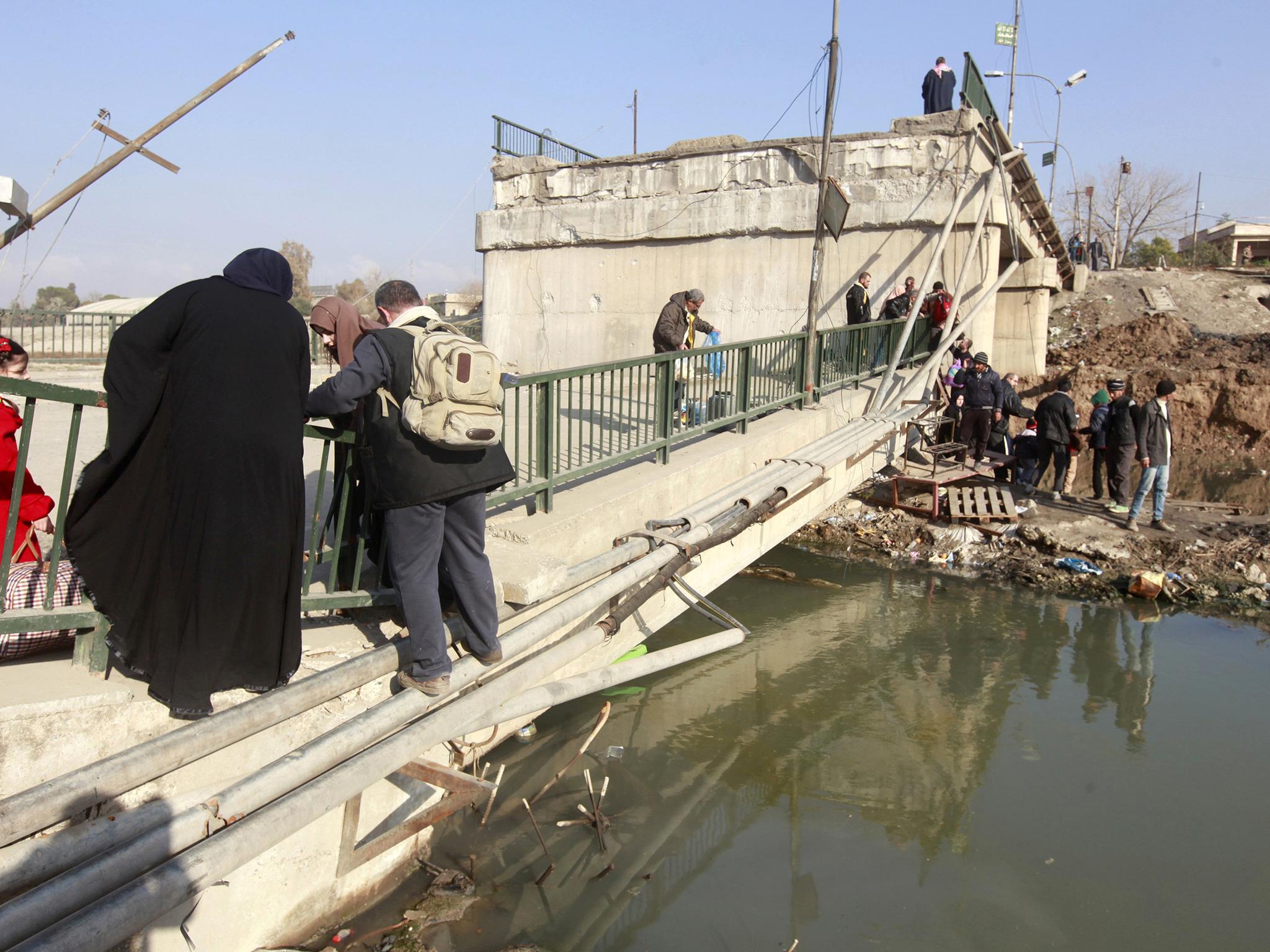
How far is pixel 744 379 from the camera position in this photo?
330 inches

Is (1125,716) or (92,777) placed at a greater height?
(92,777)

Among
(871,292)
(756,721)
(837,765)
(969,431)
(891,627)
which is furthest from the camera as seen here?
(871,292)

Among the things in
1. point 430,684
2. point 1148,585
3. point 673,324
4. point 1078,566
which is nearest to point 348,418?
point 430,684

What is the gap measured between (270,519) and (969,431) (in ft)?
35.7

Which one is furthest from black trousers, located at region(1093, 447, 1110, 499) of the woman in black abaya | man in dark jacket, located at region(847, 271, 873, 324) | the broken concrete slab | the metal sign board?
the woman in black abaya

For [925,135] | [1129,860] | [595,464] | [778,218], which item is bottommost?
[1129,860]

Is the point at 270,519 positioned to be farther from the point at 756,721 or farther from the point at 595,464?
the point at 756,721

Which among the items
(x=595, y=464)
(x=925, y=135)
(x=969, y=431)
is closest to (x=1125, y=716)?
(x=595, y=464)

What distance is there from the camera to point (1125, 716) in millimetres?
6992

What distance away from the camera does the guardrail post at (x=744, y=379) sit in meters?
8.38

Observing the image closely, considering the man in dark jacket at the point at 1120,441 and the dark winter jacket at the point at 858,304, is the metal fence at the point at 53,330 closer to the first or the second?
the dark winter jacket at the point at 858,304

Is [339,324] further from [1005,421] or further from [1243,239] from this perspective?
[1243,239]

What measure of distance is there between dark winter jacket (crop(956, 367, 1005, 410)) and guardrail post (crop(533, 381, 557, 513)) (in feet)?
27.1

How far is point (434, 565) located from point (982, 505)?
932cm
